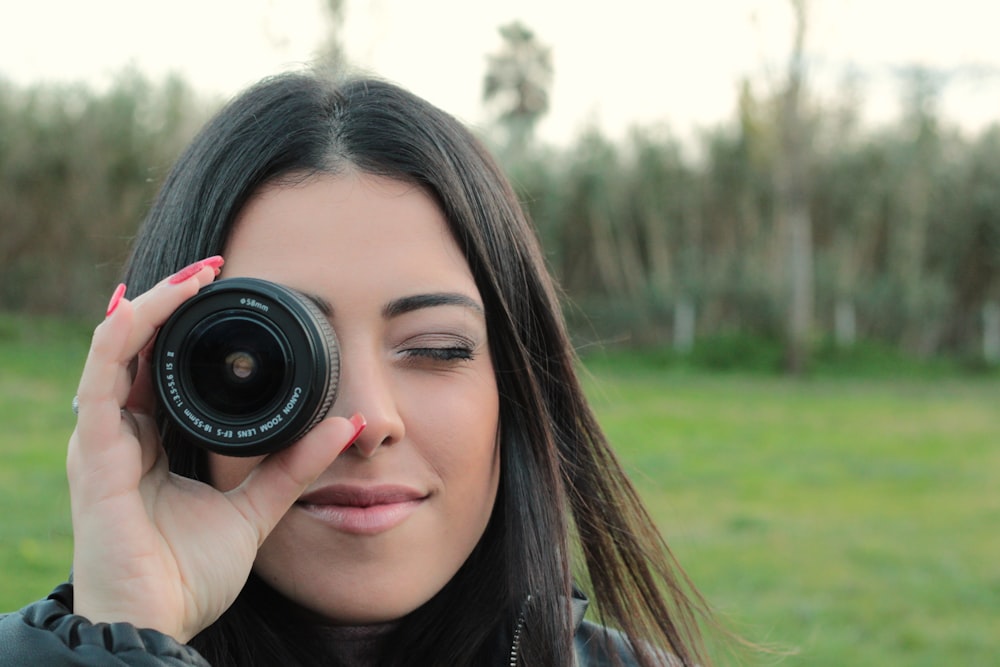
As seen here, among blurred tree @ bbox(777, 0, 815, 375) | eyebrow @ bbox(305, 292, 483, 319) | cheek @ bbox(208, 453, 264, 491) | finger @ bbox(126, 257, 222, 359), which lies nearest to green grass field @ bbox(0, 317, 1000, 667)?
eyebrow @ bbox(305, 292, 483, 319)

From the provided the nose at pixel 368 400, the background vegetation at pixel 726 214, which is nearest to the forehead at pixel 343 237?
the nose at pixel 368 400

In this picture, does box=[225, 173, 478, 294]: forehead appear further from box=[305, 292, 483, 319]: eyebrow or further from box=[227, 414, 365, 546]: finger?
box=[227, 414, 365, 546]: finger

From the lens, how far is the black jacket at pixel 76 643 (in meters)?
1.40

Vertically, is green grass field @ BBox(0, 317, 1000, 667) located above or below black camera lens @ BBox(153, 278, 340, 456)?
below

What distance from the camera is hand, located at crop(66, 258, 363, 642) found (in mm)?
1500

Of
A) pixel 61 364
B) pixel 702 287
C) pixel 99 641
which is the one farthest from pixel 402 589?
pixel 702 287

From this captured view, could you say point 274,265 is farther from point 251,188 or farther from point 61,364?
point 61,364

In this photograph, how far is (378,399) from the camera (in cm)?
163

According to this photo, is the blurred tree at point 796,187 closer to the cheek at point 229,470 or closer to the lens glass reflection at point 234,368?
the cheek at point 229,470

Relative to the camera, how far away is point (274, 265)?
1.68m

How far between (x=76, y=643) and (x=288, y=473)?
0.34 metres

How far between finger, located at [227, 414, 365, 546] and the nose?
28 millimetres

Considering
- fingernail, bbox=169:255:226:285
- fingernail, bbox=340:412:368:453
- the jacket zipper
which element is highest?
fingernail, bbox=169:255:226:285

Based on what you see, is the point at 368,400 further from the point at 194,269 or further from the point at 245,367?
the point at 194,269
